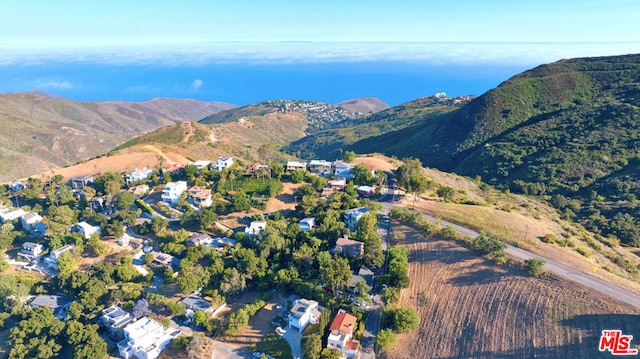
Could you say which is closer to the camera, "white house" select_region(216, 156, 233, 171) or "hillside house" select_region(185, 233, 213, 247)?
"hillside house" select_region(185, 233, 213, 247)

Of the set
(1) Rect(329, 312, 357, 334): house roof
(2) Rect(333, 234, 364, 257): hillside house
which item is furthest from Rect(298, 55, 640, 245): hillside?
(1) Rect(329, 312, 357, 334): house roof

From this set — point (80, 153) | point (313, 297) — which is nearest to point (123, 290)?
point (313, 297)

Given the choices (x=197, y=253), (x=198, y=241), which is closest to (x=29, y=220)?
(x=198, y=241)

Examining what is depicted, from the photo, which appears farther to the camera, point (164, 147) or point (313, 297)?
point (164, 147)

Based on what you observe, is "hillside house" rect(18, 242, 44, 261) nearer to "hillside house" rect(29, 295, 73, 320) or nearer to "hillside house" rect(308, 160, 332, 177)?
"hillside house" rect(29, 295, 73, 320)

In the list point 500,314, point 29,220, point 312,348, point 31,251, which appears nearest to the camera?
point 312,348

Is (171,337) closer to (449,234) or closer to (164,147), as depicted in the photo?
(449,234)

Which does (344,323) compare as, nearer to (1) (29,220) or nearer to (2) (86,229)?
(2) (86,229)
